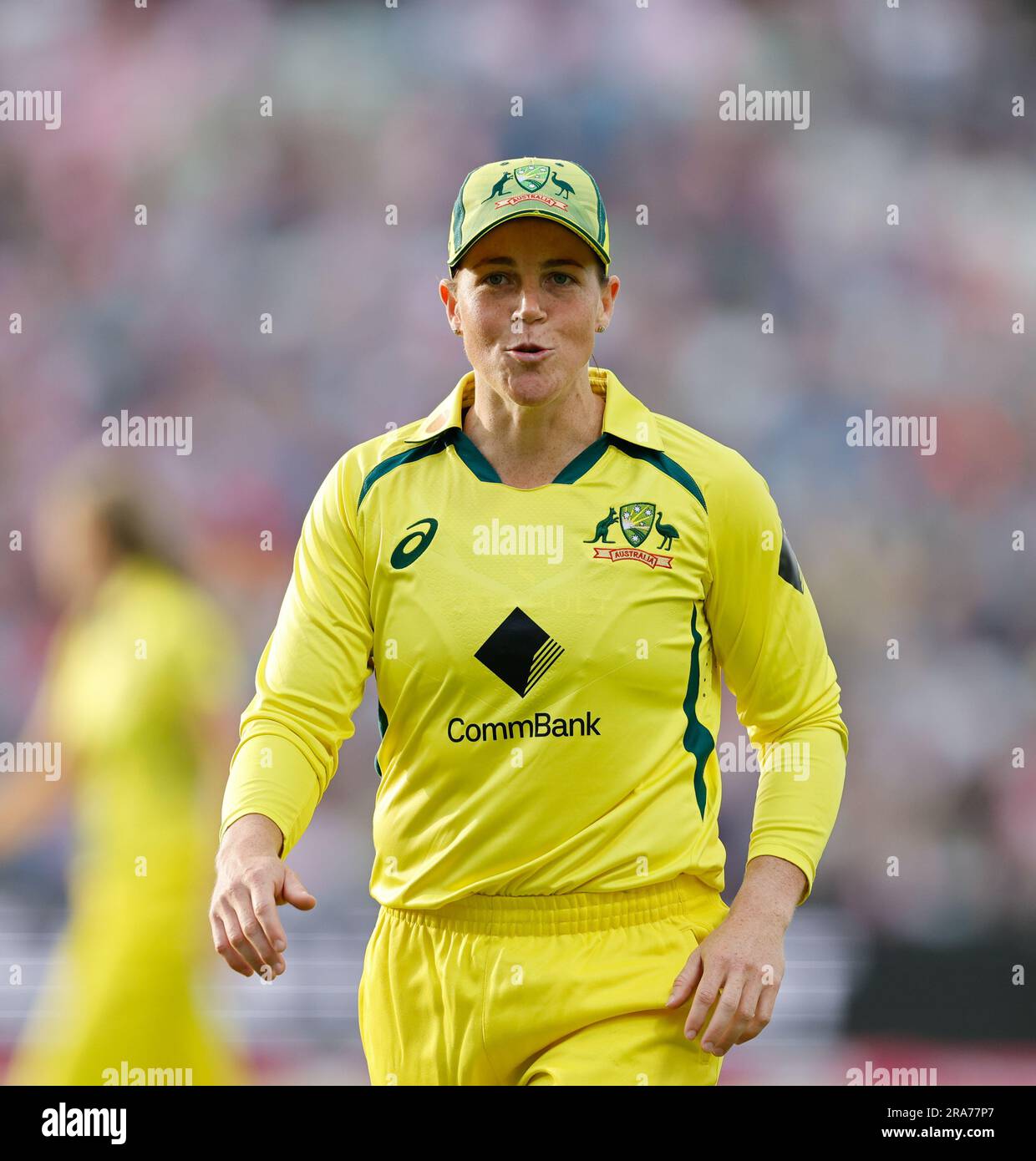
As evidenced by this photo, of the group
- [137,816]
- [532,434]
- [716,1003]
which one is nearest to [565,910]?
[716,1003]

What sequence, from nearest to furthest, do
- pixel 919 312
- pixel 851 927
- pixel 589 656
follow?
pixel 589 656, pixel 851 927, pixel 919 312

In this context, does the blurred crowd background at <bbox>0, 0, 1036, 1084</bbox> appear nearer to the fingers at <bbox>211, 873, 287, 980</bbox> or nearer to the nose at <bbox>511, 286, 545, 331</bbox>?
the nose at <bbox>511, 286, 545, 331</bbox>

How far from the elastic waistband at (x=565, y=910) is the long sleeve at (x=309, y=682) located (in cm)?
29

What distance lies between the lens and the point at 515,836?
7.79 ft

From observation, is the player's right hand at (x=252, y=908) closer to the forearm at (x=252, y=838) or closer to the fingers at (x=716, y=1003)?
the forearm at (x=252, y=838)

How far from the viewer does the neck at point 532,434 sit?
2568 millimetres

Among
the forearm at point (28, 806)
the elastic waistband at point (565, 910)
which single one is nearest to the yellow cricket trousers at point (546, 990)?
the elastic waistband at point (565, 910)

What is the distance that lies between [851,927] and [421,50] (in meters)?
4.13

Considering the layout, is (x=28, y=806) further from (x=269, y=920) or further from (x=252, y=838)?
(x=269, y=920)

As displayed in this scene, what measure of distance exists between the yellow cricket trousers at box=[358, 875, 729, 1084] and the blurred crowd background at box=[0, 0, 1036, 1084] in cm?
385

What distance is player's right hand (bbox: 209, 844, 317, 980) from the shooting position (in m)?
2.08
